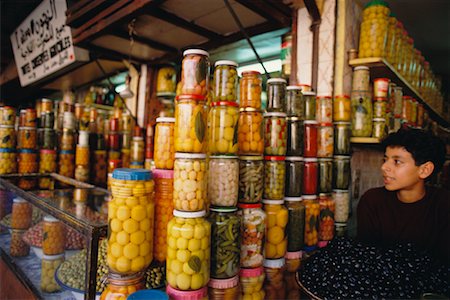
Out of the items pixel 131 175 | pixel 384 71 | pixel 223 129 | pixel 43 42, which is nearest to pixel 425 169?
pixel 384 71

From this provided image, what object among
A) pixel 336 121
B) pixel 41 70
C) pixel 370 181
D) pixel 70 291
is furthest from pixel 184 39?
pixel 70 291

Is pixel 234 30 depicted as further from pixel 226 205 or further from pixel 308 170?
pixel 226 205

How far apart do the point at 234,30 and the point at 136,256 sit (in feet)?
6.56

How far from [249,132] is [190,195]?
37 cm

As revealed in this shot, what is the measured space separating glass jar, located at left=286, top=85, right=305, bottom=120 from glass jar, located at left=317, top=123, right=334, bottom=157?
0.89ft

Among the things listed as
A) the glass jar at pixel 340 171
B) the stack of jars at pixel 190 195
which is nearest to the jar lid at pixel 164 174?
the stack of jars at pixel 190 195

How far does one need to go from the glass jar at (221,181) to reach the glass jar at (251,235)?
11cm

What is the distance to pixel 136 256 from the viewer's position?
0.97 meters

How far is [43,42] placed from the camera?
272 cm

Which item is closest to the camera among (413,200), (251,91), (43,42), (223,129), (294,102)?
(223,129)

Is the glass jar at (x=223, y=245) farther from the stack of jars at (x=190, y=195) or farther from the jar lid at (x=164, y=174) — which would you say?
the jar lid at (x=164, y=174)

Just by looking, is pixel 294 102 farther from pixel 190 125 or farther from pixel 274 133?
pixel 190 125

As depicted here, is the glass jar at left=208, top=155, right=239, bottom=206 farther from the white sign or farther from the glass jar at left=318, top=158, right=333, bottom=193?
the white sign

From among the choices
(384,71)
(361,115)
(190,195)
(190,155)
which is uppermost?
(384,71)
